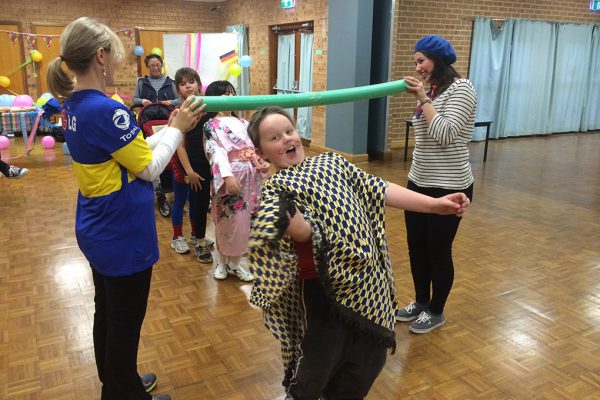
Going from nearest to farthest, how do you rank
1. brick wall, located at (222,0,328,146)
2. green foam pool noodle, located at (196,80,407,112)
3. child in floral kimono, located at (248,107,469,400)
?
child in floral kimono, located at (248,107,469,400)
green foam pool noodle, located at (196,80,407,112)
brick wall, located at (222,0,328,146)

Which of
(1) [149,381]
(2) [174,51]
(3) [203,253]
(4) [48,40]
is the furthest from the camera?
(4) [48,40]

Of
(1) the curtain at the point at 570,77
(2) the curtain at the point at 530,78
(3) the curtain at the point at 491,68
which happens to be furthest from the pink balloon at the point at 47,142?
(1) the curtain at the point at 570,77

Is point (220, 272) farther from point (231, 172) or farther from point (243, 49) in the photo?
point (243, 49)

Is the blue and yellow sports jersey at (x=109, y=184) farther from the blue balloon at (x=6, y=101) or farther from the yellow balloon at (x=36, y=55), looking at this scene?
the yellow balloon at (x=36, y=55)

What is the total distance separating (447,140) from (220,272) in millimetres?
1799

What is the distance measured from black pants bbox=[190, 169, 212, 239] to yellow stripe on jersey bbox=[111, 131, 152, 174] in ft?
6.23

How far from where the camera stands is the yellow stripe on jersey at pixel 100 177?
Answer: 1489mm

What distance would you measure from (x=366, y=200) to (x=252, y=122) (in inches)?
15.7

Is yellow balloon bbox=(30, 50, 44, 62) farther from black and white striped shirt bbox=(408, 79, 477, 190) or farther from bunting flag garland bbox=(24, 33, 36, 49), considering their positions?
black and white striped shirt bbox=(408, 79, 477, 190)

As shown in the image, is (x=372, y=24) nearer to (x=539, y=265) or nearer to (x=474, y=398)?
(x=539, y=265)

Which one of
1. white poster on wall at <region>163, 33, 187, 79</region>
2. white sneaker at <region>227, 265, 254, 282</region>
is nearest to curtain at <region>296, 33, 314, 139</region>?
white poster on wall at <region>163, 33, 187, 79</region>

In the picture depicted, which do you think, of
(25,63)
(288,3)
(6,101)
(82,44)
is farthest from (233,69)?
(82,44)

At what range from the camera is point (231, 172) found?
2879 mm

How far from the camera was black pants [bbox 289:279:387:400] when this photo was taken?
134 centimetres
